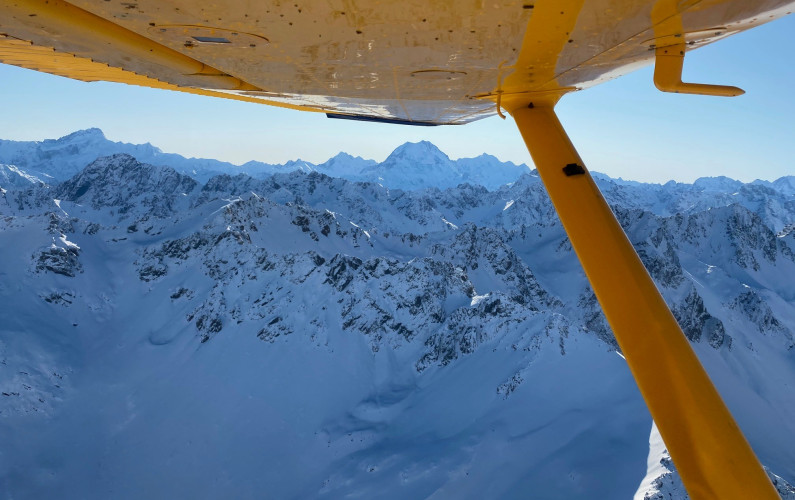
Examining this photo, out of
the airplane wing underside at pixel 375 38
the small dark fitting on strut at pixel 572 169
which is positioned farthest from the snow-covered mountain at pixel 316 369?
the airplane wing underside at pixel 375 38

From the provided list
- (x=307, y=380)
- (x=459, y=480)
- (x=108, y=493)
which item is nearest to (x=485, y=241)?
(x=307, y=380)

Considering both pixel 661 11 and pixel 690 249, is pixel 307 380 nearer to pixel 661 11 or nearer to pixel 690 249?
pixel 661 11

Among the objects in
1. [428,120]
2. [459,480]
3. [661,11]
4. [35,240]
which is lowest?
[459,480]

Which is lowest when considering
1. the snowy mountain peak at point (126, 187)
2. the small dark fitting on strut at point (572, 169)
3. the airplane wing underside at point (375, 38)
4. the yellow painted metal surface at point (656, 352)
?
the yellow painted metal surface at point (656, 352)

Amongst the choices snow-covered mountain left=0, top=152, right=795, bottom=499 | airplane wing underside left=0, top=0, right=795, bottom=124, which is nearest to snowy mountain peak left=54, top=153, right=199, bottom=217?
snow-covered mountain left=0, top=152, right=795, bottom=499

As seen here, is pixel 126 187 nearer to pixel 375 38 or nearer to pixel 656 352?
pixel 375 38

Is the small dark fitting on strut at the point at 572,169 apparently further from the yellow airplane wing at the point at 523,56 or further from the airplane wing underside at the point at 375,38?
the airplane wing underside at the point at 375,38
